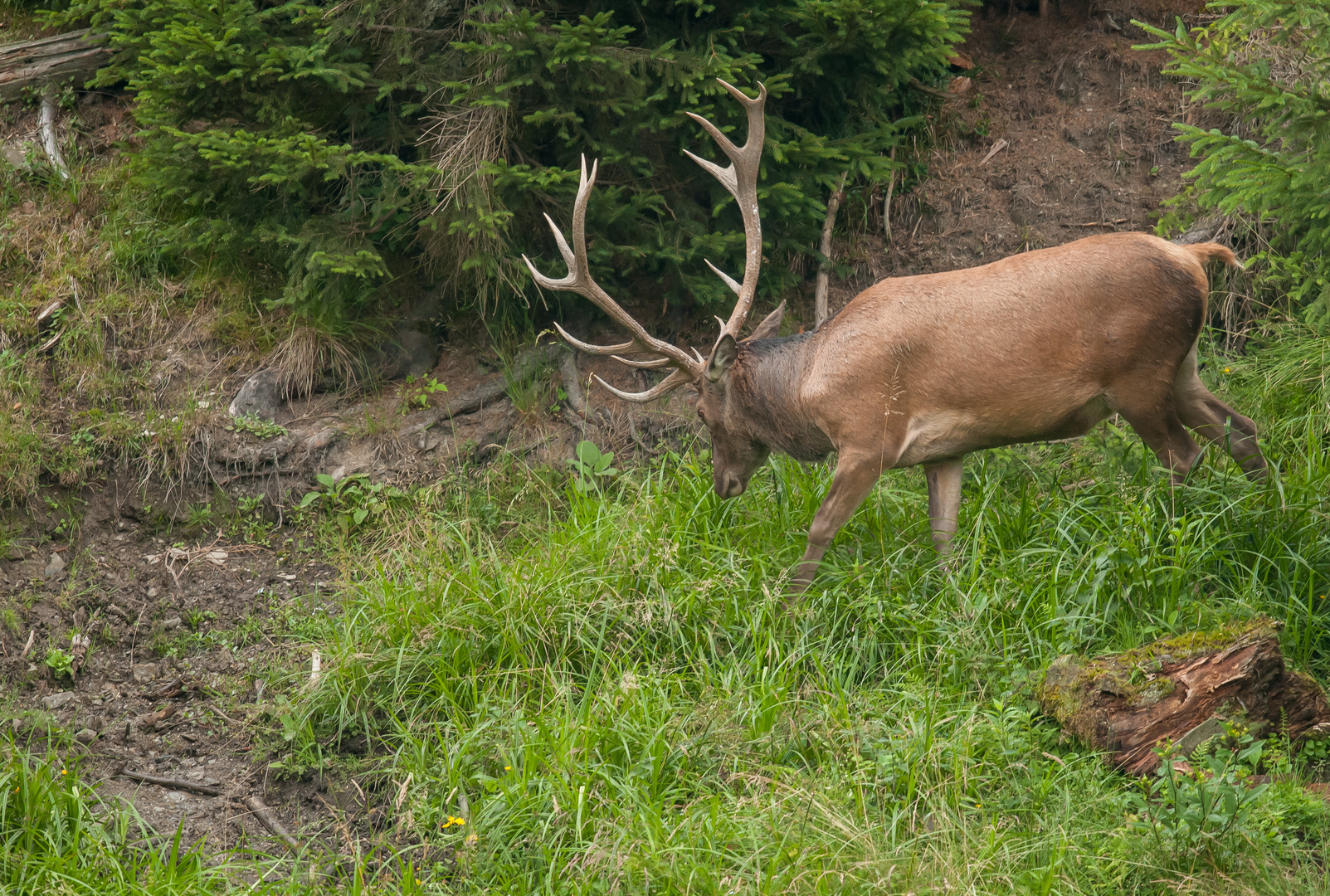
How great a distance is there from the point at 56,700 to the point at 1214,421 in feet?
17.7

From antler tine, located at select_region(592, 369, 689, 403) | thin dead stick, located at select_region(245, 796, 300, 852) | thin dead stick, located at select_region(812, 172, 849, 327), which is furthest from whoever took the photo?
thin dead stick, located at select_region(812, 172, 849, 327)

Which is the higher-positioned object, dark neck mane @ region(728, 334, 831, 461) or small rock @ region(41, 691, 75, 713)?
dark neck mane @ region(728, 334, 831, 461)

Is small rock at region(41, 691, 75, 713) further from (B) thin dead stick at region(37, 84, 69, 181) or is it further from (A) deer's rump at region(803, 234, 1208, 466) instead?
(B) thin dead stick at region(37, 84, 69, 181)

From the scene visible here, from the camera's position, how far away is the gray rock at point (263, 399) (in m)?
6.70

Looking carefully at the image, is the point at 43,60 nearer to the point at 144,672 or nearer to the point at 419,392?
the point at 419,392

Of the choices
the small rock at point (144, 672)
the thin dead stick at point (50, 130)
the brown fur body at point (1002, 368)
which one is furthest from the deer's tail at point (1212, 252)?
the thin dead stick at point (50, 130)

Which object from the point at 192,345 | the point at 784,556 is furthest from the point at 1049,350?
the point at 192,345

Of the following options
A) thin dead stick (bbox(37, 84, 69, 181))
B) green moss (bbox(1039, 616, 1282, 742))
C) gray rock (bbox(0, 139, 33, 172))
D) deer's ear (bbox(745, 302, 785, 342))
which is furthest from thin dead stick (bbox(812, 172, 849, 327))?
gray rock (bbox(0, 139, 33, 172))

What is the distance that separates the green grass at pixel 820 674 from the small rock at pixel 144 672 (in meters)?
0.89

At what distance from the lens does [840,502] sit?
4918 mm

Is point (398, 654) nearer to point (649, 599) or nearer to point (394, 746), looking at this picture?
point (394, 746)

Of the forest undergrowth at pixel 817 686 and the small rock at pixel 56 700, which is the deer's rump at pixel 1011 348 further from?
the small rock at pixel 56 700

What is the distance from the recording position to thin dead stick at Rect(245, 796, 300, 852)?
413 cm

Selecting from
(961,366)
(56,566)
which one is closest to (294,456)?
(56,566)
